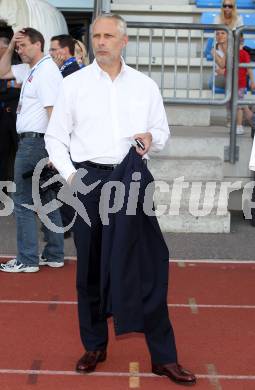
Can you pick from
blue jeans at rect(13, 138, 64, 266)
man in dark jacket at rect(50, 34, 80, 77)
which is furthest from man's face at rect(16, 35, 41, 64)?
man in dark jacket at rect(50, 34, 80, 77)

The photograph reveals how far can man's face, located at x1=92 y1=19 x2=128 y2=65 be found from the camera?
474cm

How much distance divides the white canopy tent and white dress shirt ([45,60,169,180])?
21.5ft

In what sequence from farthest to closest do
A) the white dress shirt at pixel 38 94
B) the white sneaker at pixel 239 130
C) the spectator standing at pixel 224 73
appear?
1. the spectator standing at pixel 224 73
2. the white sneaker at pixel 239 130
3. the white dress shirt at pixel 38 94

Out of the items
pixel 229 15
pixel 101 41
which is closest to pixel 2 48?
pixel 229 15

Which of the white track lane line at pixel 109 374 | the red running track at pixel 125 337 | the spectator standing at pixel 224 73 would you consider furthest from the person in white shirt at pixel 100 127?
the spectator standing at pixel 224 73

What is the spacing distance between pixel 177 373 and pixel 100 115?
1587 millimetres

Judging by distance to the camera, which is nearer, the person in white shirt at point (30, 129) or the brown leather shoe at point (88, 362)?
the brown leather shoe at point (88, 362)

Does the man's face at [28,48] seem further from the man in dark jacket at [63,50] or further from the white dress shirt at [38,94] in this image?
the man in dark jacket at [63,50]

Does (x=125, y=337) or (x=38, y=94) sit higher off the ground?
(x=38, y=94)

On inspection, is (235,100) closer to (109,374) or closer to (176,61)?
(176,61)

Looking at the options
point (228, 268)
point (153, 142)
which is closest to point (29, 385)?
point (153, 142)

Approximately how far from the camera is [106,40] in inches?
187

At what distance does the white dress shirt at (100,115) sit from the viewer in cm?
482

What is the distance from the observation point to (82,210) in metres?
4.88
